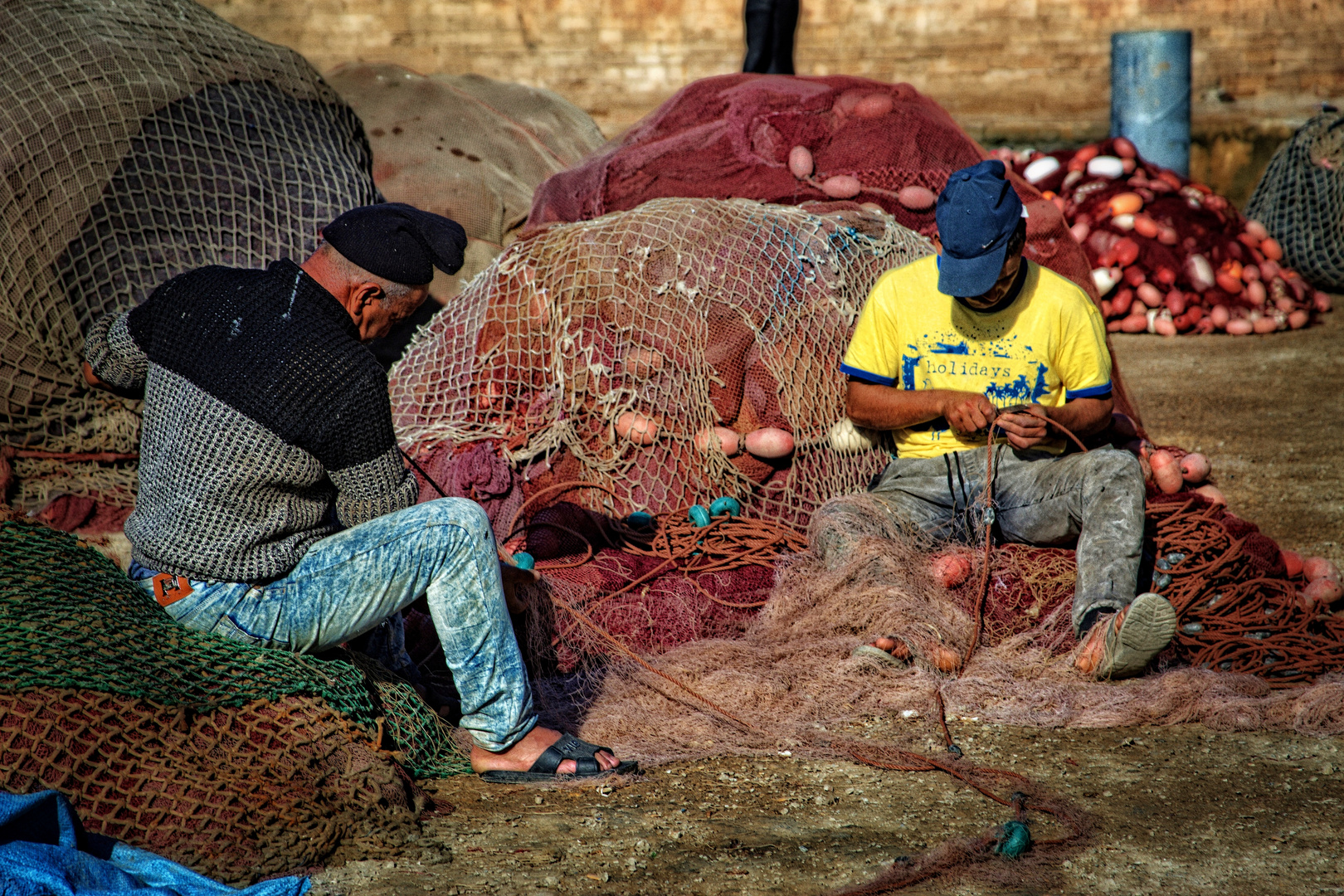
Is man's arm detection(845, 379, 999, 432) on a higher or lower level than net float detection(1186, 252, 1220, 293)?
higher

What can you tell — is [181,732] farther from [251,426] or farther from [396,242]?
[396,242]

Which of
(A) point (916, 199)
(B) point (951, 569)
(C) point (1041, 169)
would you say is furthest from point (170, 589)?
(C) point (1041, 169)

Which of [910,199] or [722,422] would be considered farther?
[910,199]

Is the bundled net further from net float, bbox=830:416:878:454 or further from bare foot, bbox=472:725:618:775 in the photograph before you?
bare foot, bbox=472:725:618:775

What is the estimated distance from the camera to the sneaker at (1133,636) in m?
3.36

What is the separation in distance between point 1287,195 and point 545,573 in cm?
795

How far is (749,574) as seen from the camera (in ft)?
13.9

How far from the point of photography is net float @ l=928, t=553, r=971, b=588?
4047mm

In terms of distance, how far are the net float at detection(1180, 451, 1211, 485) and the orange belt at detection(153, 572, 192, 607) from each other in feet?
11.2

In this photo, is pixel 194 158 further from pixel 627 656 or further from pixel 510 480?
pixel 627 656

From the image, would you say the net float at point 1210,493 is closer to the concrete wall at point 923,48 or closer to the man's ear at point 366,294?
the man's ear at point 366,294

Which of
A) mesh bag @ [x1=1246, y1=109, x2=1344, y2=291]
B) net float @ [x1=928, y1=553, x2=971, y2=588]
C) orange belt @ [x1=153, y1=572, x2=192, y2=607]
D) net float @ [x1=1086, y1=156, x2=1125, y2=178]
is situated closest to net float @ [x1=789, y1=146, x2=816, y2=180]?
net float @ [x1=928, y1=553, x2=971, y2=588]

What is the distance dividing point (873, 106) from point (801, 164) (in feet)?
1.78

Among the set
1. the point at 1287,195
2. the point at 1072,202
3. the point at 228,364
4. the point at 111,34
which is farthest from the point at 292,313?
the point at 1287,195
